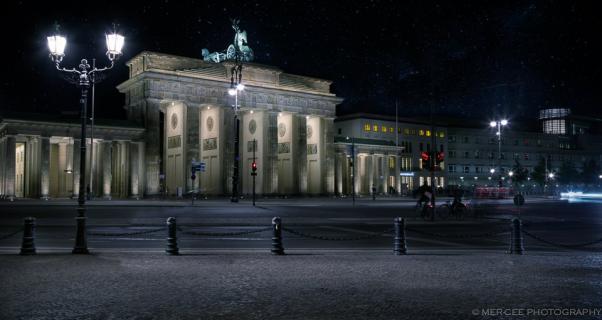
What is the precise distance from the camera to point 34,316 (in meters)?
8.16

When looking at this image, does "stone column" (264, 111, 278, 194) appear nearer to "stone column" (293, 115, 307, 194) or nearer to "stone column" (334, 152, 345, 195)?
"stone column" (293, 115, 307, 194)

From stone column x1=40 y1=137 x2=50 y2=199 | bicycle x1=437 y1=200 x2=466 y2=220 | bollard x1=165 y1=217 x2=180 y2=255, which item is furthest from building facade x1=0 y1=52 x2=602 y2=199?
bollard x1=165 y1=217 x2=180 y2=255

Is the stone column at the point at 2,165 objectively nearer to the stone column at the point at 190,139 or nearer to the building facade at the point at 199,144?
the building facade at the point at 199,144

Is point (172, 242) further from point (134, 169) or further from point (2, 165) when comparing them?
point (2, 165)

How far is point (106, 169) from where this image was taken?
2717 inches

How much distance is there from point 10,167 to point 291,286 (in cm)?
Result: 6004

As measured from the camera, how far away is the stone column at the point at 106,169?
68000mm

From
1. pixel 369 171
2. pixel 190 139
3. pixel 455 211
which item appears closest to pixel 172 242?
pixel 455 211

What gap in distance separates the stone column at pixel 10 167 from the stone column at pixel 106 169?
32.8ft

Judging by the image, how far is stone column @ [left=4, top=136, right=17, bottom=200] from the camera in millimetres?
61656

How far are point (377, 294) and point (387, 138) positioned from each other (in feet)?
345

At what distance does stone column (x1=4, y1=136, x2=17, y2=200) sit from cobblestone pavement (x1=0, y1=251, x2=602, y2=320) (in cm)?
5225

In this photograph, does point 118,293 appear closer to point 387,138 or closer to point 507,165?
point 387,138

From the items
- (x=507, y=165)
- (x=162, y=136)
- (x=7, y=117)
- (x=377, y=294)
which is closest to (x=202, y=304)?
(x=377, y=294)
